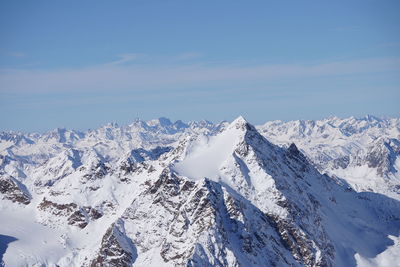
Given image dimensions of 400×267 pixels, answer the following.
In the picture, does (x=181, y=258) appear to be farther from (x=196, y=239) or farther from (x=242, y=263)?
(x=242, y=263)

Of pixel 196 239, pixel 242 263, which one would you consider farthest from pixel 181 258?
pixel 242 263

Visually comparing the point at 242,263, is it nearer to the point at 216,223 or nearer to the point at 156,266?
the point at 216,223

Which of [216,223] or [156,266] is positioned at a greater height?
[216,223]

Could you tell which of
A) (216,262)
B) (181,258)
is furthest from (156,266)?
(216,262)

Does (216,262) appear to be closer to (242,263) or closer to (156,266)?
(242,263)

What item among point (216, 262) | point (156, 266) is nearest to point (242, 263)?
point (216, 262)
